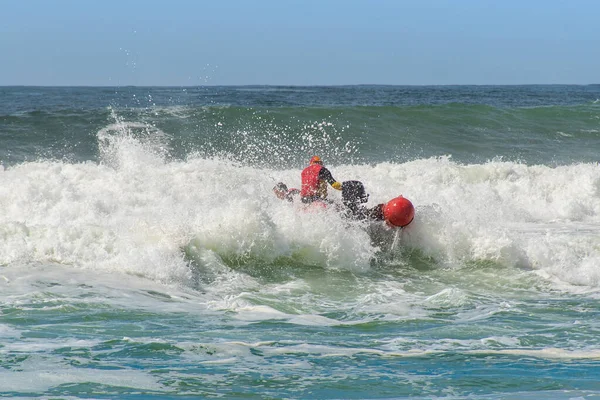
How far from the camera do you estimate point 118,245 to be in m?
10.6

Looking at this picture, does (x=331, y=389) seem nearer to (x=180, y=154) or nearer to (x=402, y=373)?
(x=402, y=373)

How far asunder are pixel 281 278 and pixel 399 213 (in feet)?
6.79

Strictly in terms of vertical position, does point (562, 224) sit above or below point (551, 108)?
below

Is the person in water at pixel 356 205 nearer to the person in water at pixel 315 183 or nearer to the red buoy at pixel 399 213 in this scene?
the red buoy at pixel 399 213

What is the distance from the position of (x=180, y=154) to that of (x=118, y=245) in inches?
412

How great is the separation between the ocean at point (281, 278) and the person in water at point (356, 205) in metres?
0.18

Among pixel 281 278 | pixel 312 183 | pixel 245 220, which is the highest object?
pixel 312 183

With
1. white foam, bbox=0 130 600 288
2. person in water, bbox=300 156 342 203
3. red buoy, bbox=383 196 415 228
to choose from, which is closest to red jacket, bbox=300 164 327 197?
person in water, bbox=300 156 342 203

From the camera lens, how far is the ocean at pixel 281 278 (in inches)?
234

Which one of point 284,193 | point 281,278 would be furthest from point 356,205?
point 281,278

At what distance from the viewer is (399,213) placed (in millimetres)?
11523

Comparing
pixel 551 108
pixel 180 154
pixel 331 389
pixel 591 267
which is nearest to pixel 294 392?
pixel 331 389

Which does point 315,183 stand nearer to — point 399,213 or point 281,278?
point 399,213


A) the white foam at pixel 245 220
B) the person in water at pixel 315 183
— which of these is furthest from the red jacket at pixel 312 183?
the white foam at pixel 245 220
